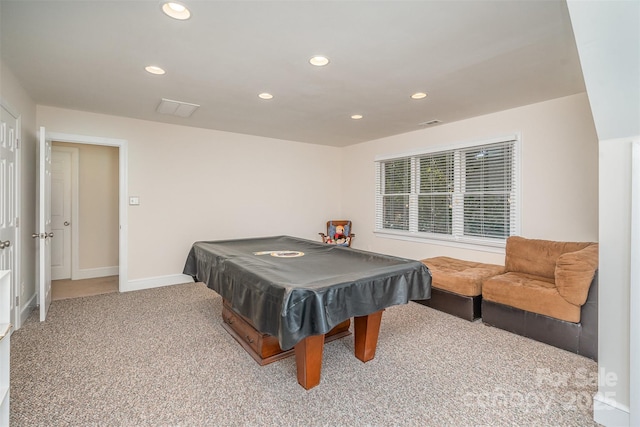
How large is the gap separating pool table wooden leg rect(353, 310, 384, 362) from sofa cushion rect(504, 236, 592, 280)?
2.06 m

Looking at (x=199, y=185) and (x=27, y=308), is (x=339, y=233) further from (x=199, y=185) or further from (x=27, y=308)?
(x=27, y=308)

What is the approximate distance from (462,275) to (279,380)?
2.28 metres

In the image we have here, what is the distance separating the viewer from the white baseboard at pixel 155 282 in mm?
4309

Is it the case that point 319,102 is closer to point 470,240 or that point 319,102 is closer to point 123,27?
point 123,27

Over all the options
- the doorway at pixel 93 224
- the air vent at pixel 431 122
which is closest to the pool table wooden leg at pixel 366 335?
the air vent at pixel 431 122

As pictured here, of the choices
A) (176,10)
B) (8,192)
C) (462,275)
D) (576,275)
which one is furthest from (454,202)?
(8,192)

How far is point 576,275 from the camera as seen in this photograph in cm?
255

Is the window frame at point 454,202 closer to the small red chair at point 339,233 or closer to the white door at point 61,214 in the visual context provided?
the small red chair at point 339,233

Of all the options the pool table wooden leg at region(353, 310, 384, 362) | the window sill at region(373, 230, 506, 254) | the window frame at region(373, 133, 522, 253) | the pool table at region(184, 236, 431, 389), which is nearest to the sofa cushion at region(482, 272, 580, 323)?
the window sill at region(373, 230, 506, 254)

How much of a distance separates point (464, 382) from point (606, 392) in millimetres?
749

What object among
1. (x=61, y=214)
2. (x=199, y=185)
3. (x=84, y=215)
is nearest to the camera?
(x=199, y=185)

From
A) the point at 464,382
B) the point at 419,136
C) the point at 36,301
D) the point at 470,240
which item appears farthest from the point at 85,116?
the point at 470,240

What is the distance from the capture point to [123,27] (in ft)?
6.78

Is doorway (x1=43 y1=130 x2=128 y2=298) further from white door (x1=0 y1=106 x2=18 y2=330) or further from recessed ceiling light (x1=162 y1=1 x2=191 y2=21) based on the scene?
recessed ceiling light (x1=162 y1=1 x2=191 y2=21)
